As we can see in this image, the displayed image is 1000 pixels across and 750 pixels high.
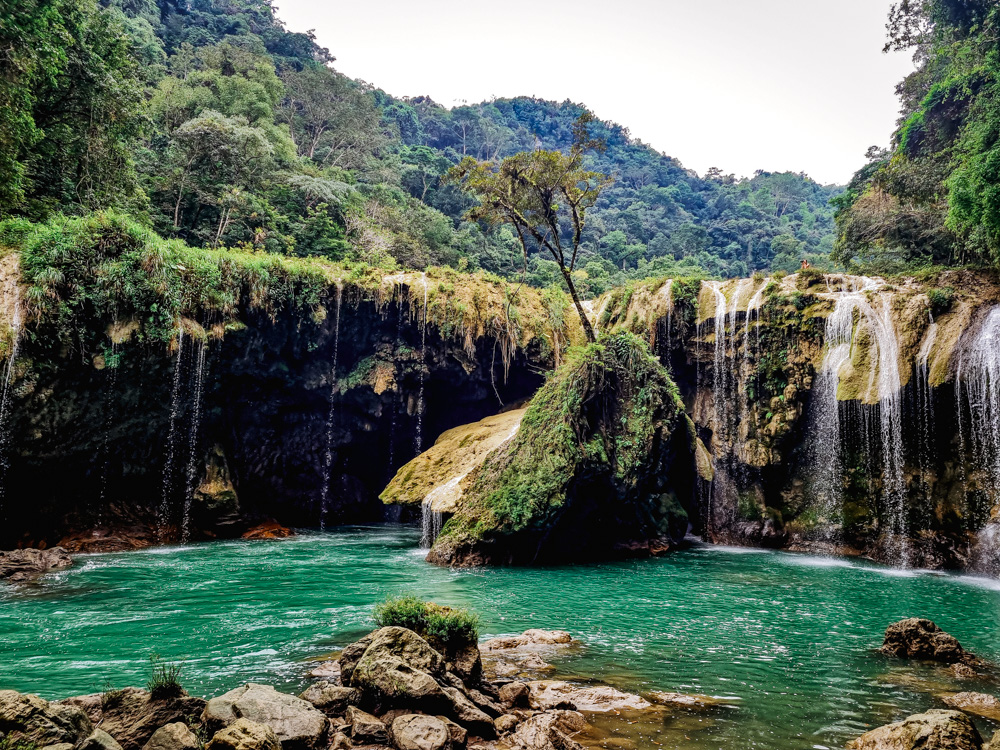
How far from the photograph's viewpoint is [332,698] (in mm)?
4770

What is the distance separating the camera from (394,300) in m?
19.9

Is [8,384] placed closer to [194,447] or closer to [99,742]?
[194,447]

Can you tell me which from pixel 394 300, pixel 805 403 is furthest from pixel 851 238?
pixel 394 300

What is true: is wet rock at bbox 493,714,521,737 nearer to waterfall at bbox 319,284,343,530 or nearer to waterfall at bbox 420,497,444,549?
waterfall at bbox 420,497,444,549

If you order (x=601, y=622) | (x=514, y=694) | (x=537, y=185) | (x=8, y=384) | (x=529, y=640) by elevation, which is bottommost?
(x=601, y=622)

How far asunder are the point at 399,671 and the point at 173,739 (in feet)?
5.26

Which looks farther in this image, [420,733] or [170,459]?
[170,459]

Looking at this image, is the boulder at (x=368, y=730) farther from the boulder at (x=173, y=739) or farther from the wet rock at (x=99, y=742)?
the wet rock at (x=99, y=742)

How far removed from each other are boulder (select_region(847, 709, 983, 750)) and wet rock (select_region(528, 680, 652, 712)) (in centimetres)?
167

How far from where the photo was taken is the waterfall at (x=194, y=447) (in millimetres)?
16641

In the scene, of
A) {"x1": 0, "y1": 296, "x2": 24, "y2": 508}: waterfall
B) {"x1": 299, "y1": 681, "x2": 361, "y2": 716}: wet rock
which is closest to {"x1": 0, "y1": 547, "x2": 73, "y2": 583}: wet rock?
{"x1": 0, "y1": 296, "x2": 24, "y2": 508}: waterfall

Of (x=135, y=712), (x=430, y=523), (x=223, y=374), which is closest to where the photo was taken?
(x=135, y=712)

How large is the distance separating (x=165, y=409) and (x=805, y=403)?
17.7 m

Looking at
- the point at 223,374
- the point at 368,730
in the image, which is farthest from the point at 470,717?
the point at 223,374
